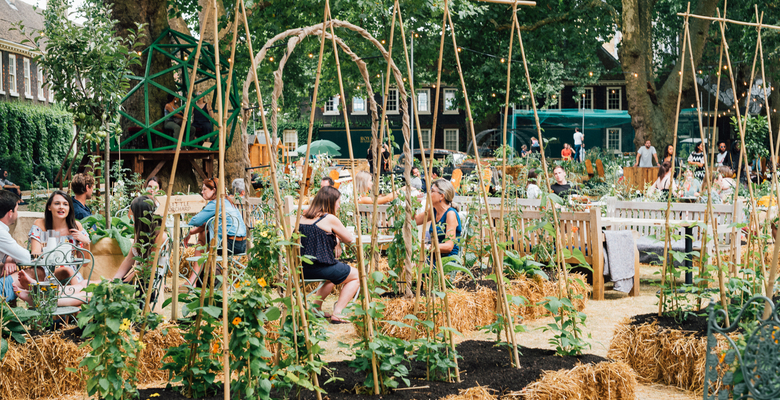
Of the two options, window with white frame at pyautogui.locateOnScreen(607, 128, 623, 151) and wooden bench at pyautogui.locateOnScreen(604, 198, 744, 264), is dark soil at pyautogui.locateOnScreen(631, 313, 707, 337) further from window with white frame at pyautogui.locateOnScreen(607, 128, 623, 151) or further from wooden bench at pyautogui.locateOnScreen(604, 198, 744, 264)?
window with white frame at pyautogui.locateOnScreen(607, 128, 623, 151)

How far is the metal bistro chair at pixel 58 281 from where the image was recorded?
4012mm

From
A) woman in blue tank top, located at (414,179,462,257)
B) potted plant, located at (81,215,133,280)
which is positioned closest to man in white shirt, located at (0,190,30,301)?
potted plant, located at (81,215,133,280)

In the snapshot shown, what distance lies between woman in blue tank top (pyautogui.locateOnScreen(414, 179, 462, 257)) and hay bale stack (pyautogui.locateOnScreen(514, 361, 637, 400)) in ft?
7.52

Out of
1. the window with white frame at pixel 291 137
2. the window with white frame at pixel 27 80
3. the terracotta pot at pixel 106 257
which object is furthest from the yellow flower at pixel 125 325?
the window with white frame at pixel 291 137

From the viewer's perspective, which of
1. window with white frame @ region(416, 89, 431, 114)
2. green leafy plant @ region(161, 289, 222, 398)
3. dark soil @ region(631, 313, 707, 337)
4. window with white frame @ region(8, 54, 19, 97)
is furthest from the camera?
window with white frame @ region(416, 89, 431, 114)

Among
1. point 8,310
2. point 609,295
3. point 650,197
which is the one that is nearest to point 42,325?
point 8,310

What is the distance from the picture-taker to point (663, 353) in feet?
12.8

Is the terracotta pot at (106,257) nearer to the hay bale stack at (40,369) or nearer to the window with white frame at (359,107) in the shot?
the hay bale stack at (40,369)

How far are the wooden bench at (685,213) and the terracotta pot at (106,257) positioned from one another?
5.02 meters

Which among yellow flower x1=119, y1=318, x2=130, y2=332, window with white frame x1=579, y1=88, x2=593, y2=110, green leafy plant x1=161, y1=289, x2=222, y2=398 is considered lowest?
green leafy plant x1=161, y1=289, x2=222, y2=398

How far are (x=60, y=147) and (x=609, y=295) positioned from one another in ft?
88.4

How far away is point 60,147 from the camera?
2795cm

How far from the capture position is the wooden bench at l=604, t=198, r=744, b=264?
6.90 meters

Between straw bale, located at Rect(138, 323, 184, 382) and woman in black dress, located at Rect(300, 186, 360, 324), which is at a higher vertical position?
woman in black dress, located at Rect(300, 186, 360, 324)
